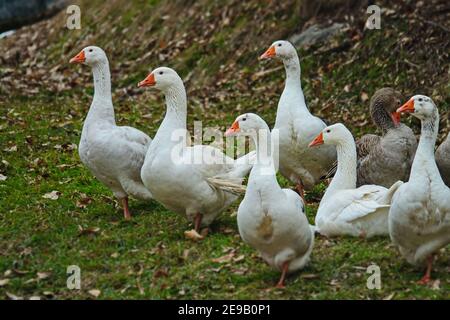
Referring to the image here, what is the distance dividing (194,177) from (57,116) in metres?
6.26

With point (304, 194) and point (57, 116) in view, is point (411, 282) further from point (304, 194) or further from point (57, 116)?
point (57, 116)

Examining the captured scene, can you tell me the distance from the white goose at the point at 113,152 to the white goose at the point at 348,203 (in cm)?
196

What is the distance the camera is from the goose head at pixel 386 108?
Answer: 9617 mm

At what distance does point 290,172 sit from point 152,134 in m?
3.74

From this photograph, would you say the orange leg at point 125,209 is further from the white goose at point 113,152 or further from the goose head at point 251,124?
the goose head at point 251,124

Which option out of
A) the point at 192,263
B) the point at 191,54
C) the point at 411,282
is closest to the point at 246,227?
the point at 192,263

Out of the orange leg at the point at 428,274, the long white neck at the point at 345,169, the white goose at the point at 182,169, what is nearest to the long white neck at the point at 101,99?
the white goose at the point at 182,169

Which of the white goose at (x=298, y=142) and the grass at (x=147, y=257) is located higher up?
the white goose at (x=298, y=142)

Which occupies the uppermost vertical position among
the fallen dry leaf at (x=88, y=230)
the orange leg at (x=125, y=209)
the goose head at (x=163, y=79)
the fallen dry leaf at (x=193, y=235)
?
the goose head at (x=163, y=79)

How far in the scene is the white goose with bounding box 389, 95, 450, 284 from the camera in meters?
6.82

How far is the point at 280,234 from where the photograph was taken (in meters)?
6.87

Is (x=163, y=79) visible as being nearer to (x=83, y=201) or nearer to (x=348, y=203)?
(x=83, y=201)

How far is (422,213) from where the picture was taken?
6816 millimetres

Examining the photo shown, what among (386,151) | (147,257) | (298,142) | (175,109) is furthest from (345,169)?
(147,257)
